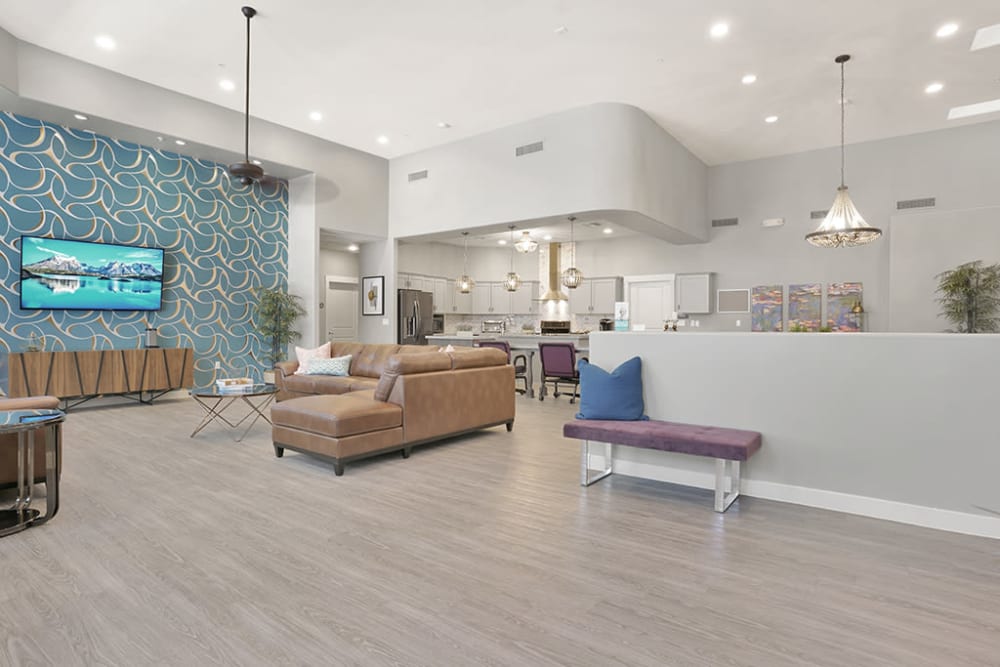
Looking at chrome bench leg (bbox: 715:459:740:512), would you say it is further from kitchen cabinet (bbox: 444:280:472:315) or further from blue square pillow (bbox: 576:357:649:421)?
kitchen cabinet (bbox: 444:280:472:315)

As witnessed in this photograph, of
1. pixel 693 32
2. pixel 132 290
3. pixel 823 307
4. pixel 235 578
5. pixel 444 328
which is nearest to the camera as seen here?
pixel 235 578

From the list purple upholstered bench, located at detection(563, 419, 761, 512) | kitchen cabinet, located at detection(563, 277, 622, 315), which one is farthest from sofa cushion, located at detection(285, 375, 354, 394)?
kitchen cabinet, located at detection(563, 277, 622, 315)

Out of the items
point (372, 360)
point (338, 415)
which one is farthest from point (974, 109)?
point (338, 415)

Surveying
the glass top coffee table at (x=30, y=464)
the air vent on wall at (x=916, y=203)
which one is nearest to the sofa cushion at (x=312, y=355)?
the glass top coffee table at (x=30, y=464)

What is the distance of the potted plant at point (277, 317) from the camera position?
8.42 m

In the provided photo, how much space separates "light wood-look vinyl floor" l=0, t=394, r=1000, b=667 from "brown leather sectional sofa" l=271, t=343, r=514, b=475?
424 millimetres

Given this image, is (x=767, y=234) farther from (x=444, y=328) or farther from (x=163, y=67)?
(x=163, y=67)

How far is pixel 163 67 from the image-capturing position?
6273 millimetres

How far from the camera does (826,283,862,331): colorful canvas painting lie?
26.7 ft

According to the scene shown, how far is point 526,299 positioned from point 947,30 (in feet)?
27.3

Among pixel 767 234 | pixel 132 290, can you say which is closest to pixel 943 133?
pixel 767 234

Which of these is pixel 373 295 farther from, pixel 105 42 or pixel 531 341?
pixel 105 42

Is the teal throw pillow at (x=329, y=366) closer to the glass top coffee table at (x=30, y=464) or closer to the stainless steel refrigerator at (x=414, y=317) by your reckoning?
the stainless steel refrigerator at (x=414, y=317)

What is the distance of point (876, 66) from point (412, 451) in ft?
21.1
